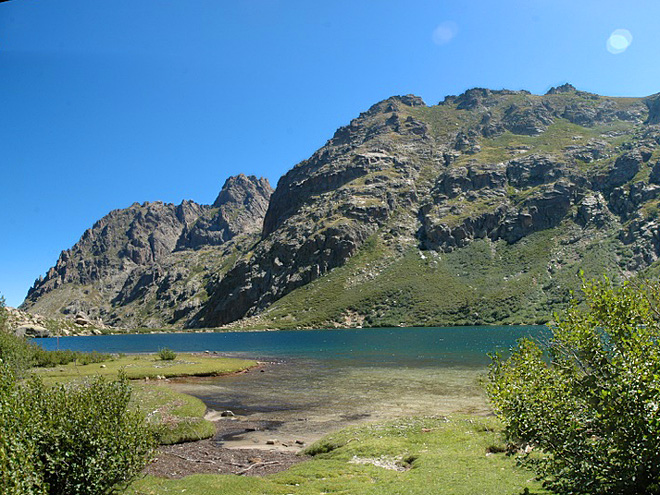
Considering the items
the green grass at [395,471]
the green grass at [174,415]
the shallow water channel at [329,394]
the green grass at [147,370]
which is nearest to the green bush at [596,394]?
the green grass at [395,471]

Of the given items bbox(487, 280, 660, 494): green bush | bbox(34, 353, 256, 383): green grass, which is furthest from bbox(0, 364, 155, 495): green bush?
bbox(34, 353, 256, 383): green grass

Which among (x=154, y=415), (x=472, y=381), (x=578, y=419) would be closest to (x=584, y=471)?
(x=578, y=419)

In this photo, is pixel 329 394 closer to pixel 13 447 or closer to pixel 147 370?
pixel 147 370

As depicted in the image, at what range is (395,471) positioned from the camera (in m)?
18.8

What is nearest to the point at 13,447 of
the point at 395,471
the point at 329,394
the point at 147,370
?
the point at 395,471

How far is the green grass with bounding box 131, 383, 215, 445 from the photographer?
27.3 m

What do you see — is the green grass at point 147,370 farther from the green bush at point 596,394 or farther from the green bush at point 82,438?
the green bush at point 596,394

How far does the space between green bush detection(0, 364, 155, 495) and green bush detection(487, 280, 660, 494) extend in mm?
11410

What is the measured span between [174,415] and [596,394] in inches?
1162

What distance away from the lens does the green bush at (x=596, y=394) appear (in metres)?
8.96

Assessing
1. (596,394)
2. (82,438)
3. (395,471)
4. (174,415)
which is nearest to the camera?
(596,394)

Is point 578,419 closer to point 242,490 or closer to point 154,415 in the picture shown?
point 242,490

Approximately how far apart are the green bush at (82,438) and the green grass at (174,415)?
39.5 feet

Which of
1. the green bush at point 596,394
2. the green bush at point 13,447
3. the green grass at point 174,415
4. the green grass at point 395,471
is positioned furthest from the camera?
the green grass at point 174,415
